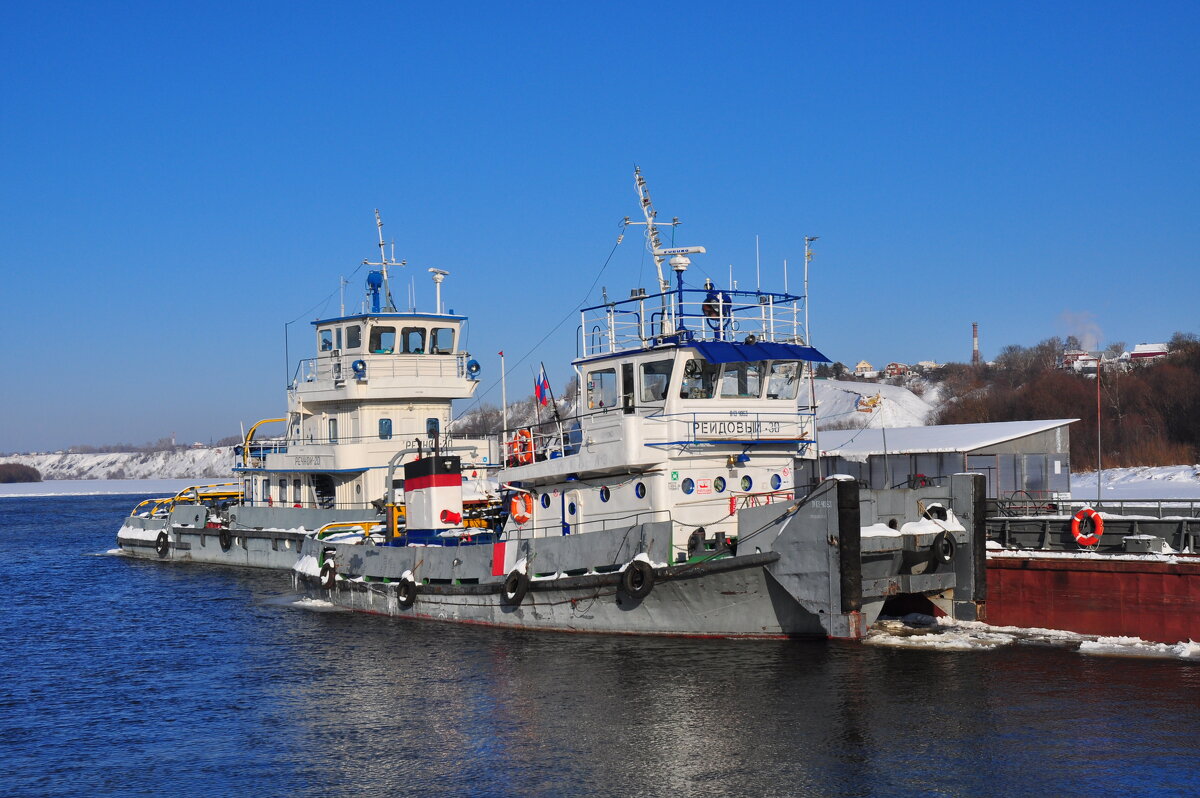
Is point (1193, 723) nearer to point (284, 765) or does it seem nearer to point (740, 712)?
point (740, 712)

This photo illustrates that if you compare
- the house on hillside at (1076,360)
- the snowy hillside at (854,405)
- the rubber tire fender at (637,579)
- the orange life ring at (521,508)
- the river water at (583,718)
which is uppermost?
the house on hillside at (1076,360)

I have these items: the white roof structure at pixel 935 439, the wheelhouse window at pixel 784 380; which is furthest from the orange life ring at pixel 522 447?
the white roof structure at pixel 935 439

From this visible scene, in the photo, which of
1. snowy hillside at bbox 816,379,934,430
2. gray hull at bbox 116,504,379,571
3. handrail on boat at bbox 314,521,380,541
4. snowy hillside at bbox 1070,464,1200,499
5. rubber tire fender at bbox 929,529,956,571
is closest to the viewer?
rubber tire fender at bbox 929,529,956,571

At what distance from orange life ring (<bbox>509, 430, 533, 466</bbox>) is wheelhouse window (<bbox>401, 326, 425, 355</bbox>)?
13601mm

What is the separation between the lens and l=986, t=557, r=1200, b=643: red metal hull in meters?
18.6

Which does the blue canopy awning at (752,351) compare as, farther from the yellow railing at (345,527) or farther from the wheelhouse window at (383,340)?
the wheelhouse window at (383,340)

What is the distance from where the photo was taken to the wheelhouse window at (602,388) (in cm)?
2153

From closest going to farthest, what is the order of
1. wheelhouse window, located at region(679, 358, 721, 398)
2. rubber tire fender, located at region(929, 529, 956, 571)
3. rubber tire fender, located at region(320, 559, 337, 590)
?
rubber tire fender, located at region(929, 529, 956, 571) → wheelhouse window, located at region(679, 358, 721, 398) → rubber tire fender, located at region(320, 559, 337, 590)

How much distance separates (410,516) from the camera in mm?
26062

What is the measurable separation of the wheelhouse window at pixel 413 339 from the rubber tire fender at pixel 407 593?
12894 millimetres

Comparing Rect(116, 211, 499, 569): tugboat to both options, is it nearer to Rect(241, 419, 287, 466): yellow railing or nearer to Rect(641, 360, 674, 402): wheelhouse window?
Rect(241, 419, 287, 466): yellow railing

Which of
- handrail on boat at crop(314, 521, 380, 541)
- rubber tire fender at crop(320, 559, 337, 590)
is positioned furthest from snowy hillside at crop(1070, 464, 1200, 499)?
rubber tire fender at crop(320, 559, 337, 590)

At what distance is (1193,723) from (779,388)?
30.1 feet

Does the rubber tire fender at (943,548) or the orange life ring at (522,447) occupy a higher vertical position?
the orange life ring at (522,447)
